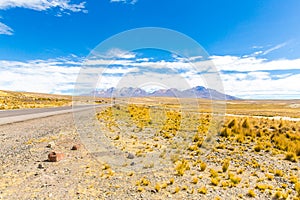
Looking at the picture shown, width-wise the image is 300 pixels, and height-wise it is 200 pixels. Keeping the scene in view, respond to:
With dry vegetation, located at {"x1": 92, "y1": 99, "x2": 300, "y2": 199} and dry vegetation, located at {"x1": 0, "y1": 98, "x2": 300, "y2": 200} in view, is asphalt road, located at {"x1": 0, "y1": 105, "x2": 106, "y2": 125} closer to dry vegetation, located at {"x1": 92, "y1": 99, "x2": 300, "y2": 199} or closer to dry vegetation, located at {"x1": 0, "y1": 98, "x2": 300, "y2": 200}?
dry vegetation, located at {"x1": 0, "y1": 98, "x2": 300, "y2": 200}

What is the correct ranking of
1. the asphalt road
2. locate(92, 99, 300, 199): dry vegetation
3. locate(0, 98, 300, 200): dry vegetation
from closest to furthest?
locate(0, 98, 300, 200): dry vegetation, locate(92, 99, 300, 199): dry vegetation, the asphalt road

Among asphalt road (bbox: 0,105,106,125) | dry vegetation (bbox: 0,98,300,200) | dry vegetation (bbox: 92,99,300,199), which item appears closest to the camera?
dry vegetation (bbox: 0,98,300,200)

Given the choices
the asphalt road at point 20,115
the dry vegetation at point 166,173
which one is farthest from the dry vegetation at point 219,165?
the asphalt road at point 20,115

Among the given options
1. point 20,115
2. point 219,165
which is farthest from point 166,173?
point 20,115

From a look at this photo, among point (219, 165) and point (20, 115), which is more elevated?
point (20, 115)

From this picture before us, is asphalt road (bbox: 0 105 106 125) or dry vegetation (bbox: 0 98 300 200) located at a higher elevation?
asphalt road (bbox: 0 105 106 125)

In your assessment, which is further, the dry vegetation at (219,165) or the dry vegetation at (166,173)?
the dry vegetation at (219,165)

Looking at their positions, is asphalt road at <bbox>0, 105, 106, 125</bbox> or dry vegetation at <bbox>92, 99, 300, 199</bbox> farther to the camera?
asphalt road at <bbox>0, 105, 106, 125</bbox>

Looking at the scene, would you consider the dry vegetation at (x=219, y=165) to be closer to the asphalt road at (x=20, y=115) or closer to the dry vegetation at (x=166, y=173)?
the dry vegetation at (x=166, y=173)

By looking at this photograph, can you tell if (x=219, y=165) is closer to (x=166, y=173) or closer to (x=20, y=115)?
(x=166, y=173)

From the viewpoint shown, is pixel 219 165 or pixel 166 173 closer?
pixel 166 173

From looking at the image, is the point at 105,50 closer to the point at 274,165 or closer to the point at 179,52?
the point at 179,52

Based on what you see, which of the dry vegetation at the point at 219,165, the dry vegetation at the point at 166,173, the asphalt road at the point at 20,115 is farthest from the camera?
the asphalt road at the point at 20,115

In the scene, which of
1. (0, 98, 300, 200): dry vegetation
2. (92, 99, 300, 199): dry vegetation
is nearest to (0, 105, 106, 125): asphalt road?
(0, 98, 300, 200): dry vegetation
